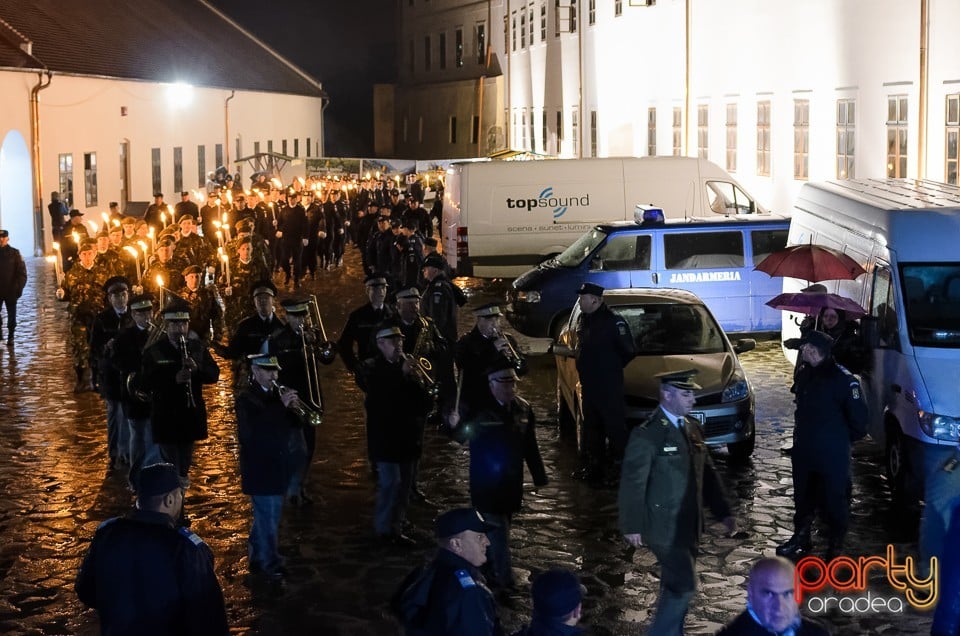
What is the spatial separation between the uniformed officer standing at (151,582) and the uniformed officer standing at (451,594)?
82cm

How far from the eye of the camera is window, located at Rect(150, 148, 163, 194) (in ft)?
160

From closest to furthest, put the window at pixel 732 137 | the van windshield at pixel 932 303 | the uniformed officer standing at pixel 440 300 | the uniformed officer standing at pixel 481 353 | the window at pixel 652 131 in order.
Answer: the uniformed officer standing at pixel 481 353 < the van windshield at pixel 932 303 < the uniformed officer standing at pixel 440 300 < the window at pixel 732 137 < the window at pixel 652 131

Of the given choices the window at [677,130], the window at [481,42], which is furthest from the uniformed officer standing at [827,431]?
the window at [481,42]

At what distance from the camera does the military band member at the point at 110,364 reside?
43.8 feet

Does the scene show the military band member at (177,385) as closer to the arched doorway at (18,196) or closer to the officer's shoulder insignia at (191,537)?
the officer's shoulder insignia at (191,537)

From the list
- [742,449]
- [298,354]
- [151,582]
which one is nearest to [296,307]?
[298,354]

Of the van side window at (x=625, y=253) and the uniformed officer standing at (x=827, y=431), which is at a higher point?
the van side window at (x=625, y=253)

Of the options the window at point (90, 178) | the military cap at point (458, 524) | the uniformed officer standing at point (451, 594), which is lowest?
the uniformed officer standing at point (451, 594)

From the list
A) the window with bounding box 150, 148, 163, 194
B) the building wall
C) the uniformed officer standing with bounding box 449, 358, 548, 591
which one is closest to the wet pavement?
the uniformed officer standing with bounding box 449, 358, 548, 591

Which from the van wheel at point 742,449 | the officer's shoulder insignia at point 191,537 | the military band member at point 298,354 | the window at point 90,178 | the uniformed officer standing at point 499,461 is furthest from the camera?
the window at point 90,178

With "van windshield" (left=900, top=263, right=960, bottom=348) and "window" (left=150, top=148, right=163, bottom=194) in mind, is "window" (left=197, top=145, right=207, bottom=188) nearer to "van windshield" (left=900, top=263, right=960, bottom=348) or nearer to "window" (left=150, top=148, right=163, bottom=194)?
"window" (left=150, top=148, right=163, bottom=194)

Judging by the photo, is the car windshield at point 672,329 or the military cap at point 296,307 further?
the car windshield at point 672,329

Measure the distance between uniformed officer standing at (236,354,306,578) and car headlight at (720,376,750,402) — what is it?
4.58m
